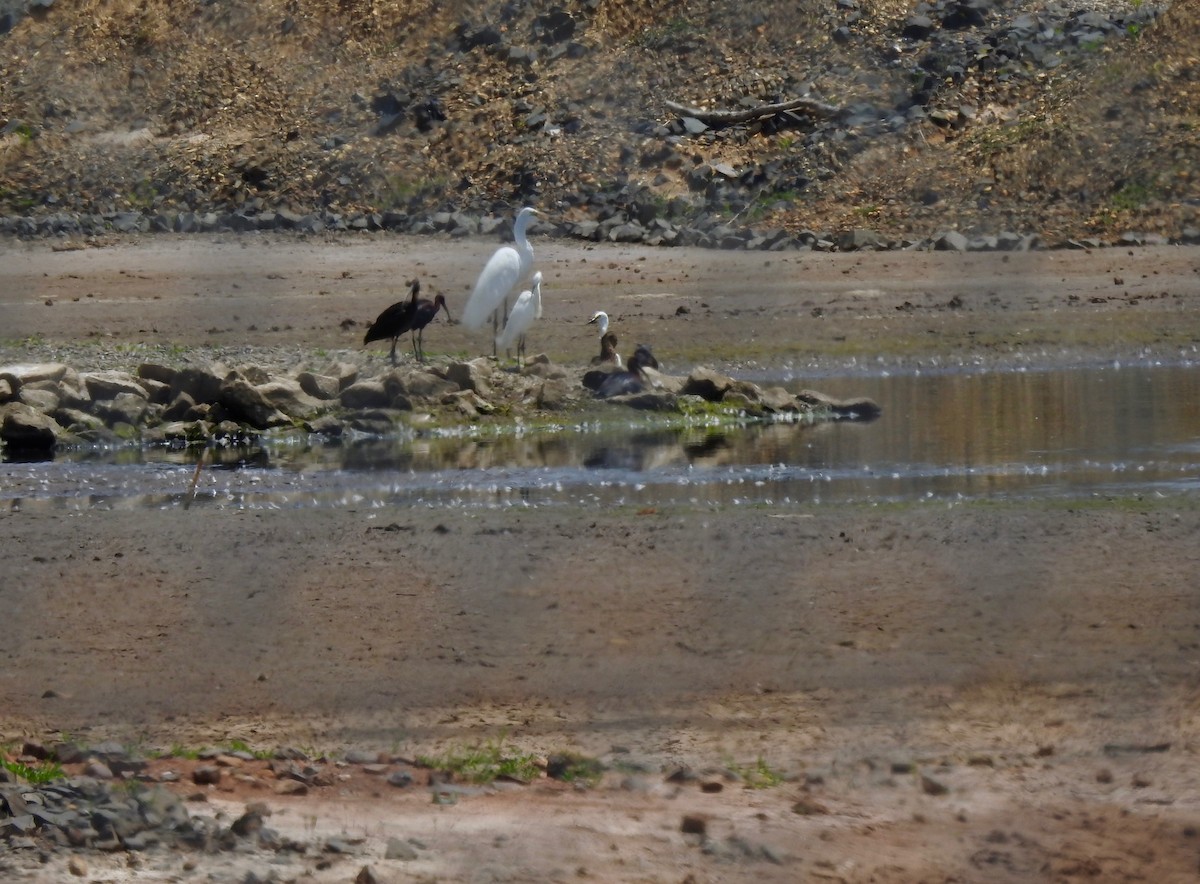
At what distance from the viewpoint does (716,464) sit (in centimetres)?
1019

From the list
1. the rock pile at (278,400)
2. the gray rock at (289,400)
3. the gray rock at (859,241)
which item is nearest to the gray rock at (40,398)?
the rock pile at (278,400)

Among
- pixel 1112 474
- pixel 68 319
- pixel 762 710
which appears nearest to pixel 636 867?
pixel 762 710

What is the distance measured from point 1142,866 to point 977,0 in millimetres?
19882

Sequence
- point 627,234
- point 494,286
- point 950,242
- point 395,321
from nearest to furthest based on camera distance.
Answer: point 395,321, point 494,286, point 950,242, point 627,234

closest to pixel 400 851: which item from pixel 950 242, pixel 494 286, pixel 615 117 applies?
pixel 494 286

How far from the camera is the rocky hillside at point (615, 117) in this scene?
1972 centimetres

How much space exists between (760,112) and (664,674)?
53.6 ft

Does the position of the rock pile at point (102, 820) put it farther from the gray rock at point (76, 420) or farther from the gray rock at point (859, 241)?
the gray rock at point (859, 241)

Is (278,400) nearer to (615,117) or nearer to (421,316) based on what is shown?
(421,316)

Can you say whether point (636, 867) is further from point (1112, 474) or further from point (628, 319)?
point (628, 319)

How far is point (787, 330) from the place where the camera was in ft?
50.8

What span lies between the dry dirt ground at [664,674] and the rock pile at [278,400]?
9.40ft

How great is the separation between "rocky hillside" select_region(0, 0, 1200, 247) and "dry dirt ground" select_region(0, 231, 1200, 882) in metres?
11.1

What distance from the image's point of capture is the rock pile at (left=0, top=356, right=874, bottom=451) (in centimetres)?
1166
